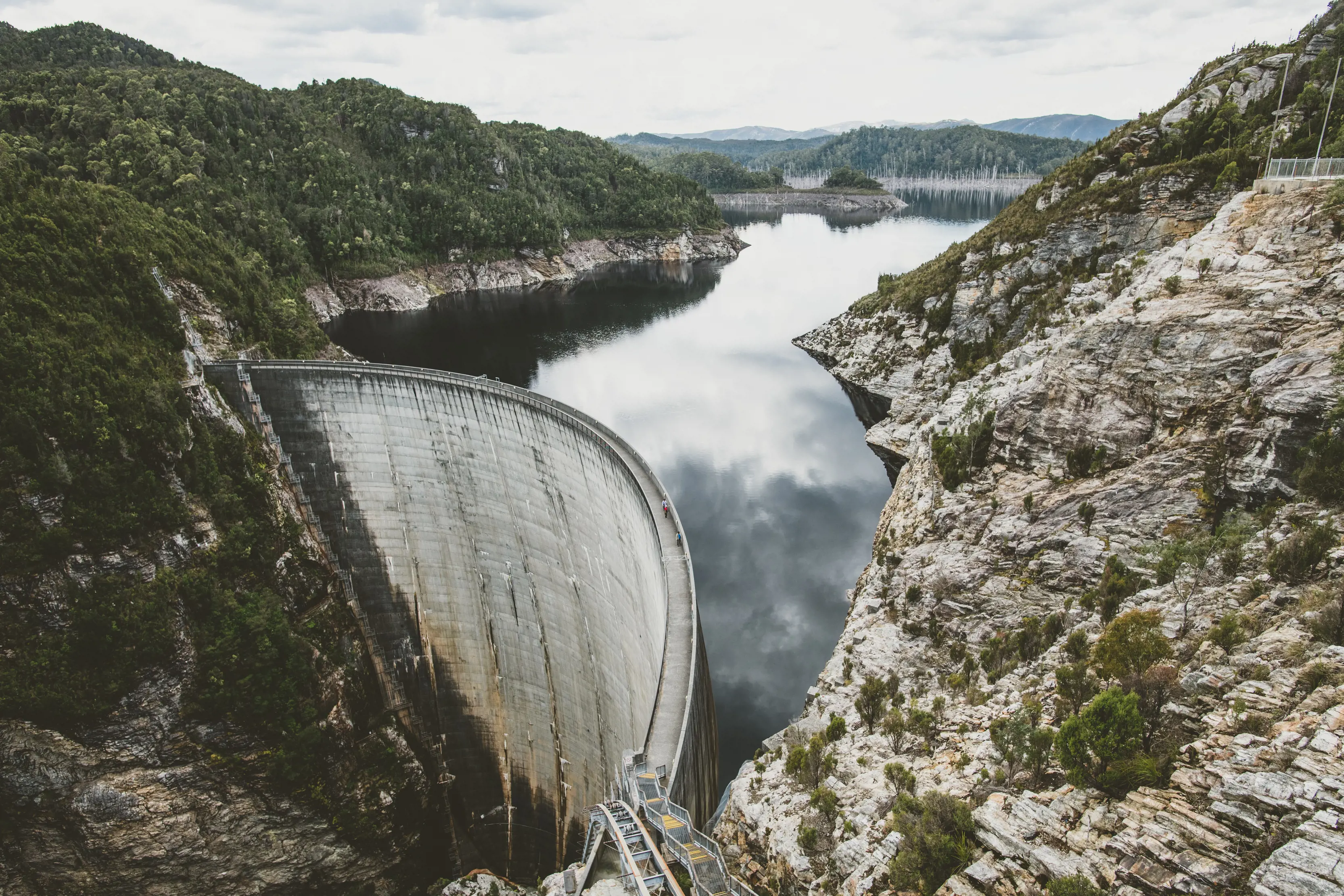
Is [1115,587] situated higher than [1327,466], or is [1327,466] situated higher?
[1327,466]

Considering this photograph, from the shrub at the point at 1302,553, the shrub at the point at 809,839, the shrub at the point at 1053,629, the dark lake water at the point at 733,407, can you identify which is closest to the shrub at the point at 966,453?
the shrub at the point at 1053,629

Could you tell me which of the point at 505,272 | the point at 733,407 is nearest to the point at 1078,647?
the point at 733,407

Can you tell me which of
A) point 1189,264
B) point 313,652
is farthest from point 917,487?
point 313,652

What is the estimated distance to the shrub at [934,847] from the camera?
1020 centimetres

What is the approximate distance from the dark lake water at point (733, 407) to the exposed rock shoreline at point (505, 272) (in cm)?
294

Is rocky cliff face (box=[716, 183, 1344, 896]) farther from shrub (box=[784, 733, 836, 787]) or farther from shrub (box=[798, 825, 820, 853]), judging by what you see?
shrub (box=[784, 733, 836, 787])

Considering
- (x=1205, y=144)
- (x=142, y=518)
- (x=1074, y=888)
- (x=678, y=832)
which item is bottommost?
(x=678, y=832)

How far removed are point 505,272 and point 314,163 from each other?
29.3 meters

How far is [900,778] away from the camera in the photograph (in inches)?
553

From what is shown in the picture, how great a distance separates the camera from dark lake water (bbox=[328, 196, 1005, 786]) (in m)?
33.5

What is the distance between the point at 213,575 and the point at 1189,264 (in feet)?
119

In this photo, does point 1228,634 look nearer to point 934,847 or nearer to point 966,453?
point 934,847

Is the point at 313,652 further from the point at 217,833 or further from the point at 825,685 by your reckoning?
the point at 825,685

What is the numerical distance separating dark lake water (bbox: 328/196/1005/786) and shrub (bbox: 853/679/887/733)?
28.0 feet
